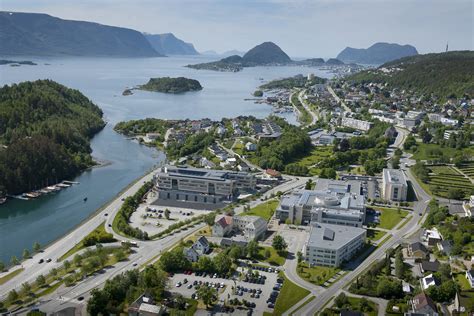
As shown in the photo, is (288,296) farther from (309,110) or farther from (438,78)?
(438,78)

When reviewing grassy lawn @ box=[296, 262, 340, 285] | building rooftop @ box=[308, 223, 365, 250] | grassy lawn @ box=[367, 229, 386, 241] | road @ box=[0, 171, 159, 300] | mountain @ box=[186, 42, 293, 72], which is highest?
mountain @ box=[186, 42, 293, 72]

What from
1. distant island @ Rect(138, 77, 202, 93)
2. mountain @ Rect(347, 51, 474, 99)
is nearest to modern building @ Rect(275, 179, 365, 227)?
mountain @ Rect(347, 51, 474, 99)

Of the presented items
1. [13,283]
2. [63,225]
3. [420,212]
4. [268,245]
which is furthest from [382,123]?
[13,283]

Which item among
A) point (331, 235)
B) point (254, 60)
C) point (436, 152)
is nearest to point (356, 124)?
point (436, 152)

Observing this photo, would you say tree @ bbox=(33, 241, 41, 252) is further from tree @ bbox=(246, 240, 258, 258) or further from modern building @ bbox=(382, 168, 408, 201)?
modern building @ bbox=(382, 168, 408, 201)

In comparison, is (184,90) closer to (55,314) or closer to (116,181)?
(116,181)

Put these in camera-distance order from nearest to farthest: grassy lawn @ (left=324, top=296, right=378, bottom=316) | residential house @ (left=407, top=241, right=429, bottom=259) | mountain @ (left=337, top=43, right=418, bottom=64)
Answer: grassy lawn @ (left=324, top=296, right=378, bottom=316) → residential house @ (left=407, top=241, right=429, bottom=259) → mountain @ (left=337, top=43, right=418, bottom=64)

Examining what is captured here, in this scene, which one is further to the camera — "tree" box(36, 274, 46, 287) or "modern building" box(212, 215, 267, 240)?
"modern building" box(212, 215, 267, 240)
